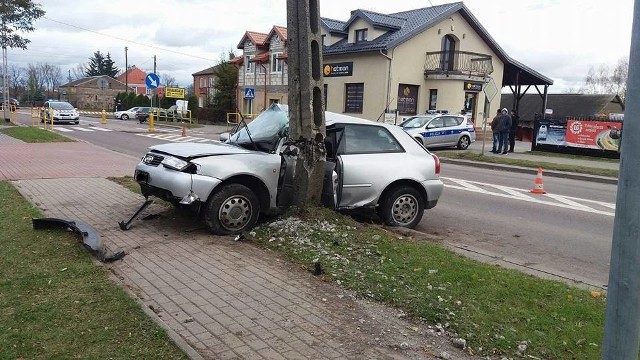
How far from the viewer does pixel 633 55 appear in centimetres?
210

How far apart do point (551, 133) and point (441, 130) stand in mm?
4566

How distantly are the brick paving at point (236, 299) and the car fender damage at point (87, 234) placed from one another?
0.50ft

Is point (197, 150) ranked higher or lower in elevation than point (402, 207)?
higher

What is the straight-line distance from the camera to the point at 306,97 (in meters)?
6.66

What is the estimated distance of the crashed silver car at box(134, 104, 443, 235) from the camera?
6344 millimetres

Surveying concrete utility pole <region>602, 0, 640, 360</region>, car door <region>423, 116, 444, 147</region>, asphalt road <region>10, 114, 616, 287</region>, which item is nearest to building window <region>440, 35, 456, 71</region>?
car door <region>423, 116, 444, 147</region>

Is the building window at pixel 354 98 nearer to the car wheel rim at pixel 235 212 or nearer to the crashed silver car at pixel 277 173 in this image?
the crashed silver car at pixel 277 173

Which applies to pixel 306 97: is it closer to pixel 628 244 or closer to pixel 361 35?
pixel 628 244

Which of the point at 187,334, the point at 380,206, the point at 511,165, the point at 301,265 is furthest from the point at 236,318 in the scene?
the point at 511,165

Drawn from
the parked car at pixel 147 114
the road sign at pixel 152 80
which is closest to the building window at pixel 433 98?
the road sign at pixel 152 80

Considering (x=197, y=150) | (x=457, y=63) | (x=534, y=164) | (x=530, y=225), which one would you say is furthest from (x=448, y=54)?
(x=197, y=150)

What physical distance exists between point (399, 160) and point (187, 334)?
15.3 ft

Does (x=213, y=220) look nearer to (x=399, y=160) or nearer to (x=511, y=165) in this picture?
(x=399, y=160)

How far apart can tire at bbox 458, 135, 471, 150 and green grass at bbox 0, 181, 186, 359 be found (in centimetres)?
2109
